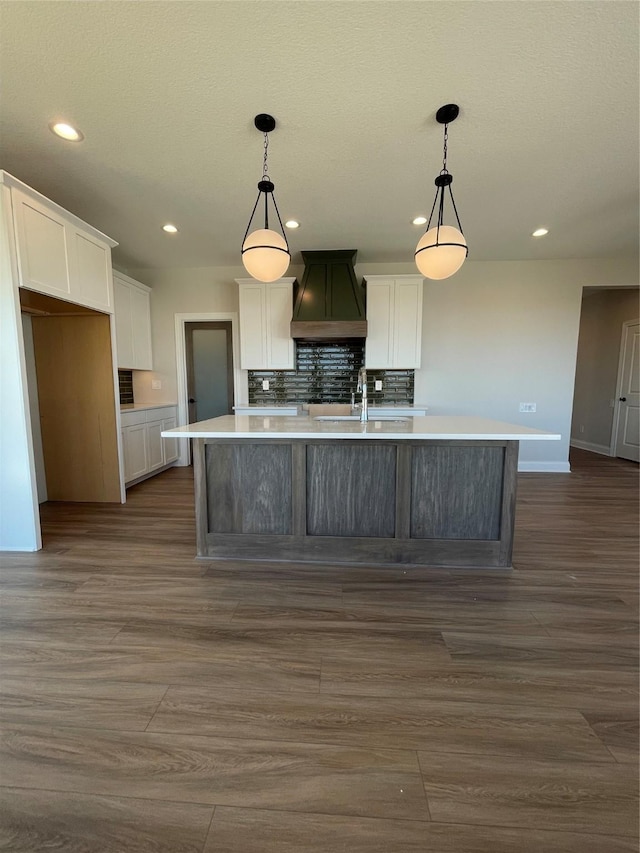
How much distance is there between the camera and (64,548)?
8.08 feet

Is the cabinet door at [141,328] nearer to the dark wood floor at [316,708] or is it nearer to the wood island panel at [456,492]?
the dark wood floor at [316,708]

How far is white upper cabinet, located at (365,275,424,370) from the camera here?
4.25m

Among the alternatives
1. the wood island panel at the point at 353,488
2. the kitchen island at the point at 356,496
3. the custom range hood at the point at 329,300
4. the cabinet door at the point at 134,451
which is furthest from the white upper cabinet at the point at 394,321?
the cabinet door at the point at 134,451

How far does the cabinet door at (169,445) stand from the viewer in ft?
15.2

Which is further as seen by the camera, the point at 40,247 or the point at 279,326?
the point at 279,326

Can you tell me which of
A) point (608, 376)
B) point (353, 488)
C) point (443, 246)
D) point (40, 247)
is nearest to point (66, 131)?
point (40, 247)

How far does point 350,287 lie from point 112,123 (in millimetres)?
2649

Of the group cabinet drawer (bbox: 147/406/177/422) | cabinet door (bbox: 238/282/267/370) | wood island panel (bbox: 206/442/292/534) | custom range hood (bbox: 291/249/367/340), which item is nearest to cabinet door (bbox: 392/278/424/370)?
custom range hood (bbox: 291/249/367/340)

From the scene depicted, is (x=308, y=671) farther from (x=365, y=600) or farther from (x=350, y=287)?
(x=350, y=287)

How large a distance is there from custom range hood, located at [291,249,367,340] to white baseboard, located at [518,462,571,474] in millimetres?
2912

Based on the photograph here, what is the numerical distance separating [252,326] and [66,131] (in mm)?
2397

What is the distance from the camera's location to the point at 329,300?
4.18m

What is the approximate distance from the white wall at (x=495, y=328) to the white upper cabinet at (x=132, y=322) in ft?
0.65

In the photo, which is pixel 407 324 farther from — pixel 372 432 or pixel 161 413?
pixel 161 413
